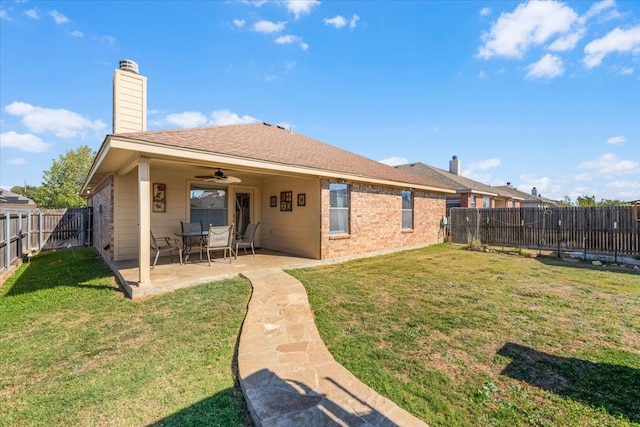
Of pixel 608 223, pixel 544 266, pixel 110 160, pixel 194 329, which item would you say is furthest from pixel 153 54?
pixel 608 223

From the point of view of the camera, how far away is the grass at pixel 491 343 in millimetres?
2240

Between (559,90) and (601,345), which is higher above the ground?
(559,90)

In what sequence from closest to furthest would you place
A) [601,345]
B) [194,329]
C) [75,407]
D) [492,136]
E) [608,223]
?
[75,407], [601,345], [194,329], [608,223], [492,136]

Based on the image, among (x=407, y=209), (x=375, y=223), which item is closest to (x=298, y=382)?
(x=375, y=223)

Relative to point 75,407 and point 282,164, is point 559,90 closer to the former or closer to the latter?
point 282,164

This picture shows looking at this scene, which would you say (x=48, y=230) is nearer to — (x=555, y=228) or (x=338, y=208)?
(x=338, y=208)

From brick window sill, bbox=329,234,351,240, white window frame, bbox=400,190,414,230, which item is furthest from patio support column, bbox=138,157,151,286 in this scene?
white window frame, bbox=400,190,414,230

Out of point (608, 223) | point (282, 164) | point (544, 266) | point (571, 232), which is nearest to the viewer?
point (282, 164)

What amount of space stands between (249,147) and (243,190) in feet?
10.4

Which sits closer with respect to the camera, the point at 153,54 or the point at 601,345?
the point at 601,345

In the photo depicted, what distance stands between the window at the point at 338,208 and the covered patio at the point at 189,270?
1.30 m

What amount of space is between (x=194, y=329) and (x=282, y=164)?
4280 mm

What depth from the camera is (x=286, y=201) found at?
922 centimetres

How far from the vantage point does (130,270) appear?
643 cm
